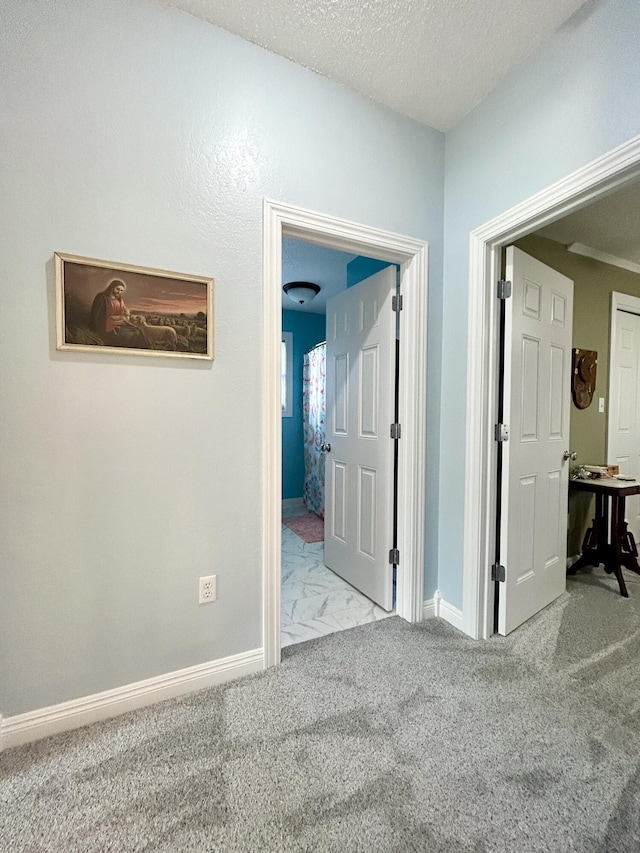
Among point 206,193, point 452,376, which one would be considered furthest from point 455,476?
point 206,193

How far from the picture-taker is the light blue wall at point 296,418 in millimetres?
4656

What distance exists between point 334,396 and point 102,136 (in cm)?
184

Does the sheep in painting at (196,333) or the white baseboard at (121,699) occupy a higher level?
the sheep in painting at (196,333)

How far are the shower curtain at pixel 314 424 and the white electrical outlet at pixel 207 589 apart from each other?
8.52ft

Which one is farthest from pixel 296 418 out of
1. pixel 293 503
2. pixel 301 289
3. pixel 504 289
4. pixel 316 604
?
pixel 504 289

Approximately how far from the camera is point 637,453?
3.34 meters

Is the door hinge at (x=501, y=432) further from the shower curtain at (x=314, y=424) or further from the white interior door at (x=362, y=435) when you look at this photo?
the shower curtain at (x=314, y=424)

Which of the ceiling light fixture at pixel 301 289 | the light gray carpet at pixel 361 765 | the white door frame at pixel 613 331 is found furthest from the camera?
A: the ceiling light fixture at pixel 301 289

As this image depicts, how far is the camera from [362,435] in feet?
7.77

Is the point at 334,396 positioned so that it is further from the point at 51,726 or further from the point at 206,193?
the point at 51,726

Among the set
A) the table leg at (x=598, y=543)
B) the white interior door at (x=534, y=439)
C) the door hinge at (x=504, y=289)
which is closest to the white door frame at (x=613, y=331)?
the table leg at (x=598, y=543)

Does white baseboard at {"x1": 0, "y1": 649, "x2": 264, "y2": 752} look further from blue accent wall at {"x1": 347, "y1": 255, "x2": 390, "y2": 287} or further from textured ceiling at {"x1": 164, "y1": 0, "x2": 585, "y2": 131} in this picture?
textured ceiling at {"x1": 164, "y1": 0, "x2": 585, "y2": 131}

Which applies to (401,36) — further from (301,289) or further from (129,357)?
(301,289)

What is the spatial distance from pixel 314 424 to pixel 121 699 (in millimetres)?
3203
